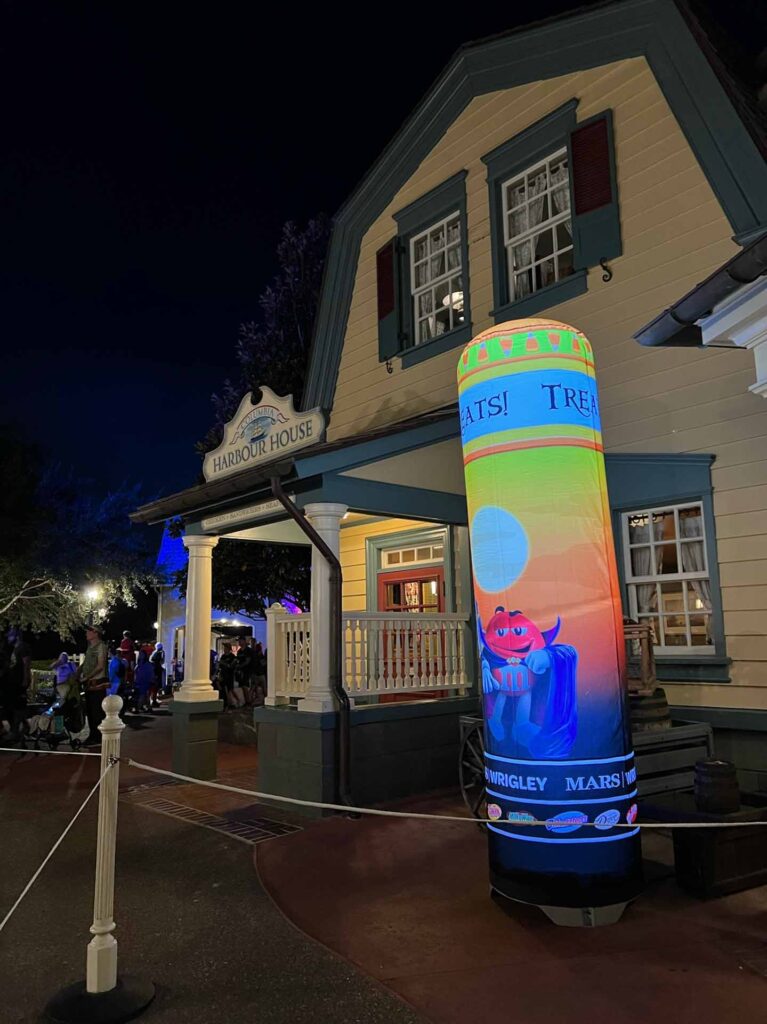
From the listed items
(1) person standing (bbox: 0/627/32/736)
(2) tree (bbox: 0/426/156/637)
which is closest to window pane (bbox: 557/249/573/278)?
(1) person standing (bbox: 0/627/32/736)

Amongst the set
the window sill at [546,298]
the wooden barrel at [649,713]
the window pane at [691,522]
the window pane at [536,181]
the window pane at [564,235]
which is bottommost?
the wooden barrel at [649,713]

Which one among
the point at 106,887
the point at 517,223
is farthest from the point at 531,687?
the point at 517,223

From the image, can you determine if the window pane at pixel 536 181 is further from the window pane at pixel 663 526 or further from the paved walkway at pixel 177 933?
the paved walkway at pixel 177 933

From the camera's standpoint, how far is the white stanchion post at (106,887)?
11.7 feet

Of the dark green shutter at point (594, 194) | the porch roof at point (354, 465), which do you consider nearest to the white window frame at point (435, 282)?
the dark green shutter at point (594, 194)

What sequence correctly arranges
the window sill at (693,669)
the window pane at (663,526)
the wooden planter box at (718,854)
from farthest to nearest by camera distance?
the window pane at (663,526) → the window sill at (693,669) → the wooden planter box at (718,854)

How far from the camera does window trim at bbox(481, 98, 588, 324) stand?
26.7 ft

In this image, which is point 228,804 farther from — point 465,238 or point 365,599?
point 465,238

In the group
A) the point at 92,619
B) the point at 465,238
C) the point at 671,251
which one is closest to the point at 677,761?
the point at 671,251

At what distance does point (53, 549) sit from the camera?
25.9 m

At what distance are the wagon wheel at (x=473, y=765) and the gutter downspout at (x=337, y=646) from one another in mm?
1196

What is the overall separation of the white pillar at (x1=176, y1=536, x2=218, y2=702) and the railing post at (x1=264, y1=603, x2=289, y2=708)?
4.48ft

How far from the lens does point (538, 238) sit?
873cm

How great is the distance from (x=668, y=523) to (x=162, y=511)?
6.27 m
